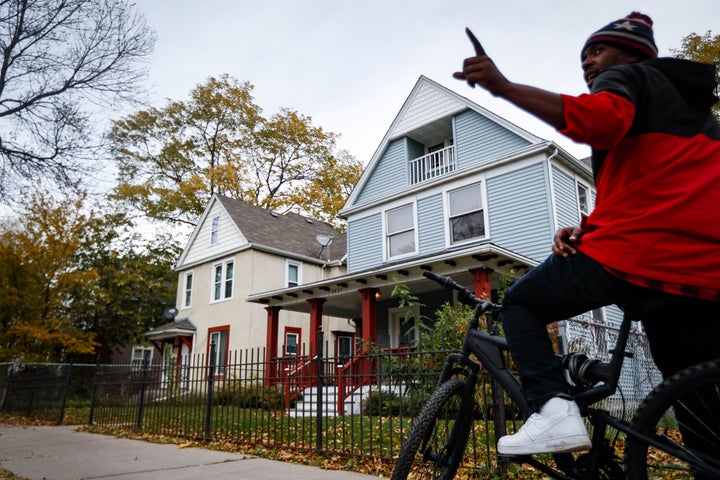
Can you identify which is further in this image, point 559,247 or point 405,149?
point 405,149

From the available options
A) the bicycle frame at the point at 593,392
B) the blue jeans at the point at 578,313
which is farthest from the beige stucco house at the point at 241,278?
the blue jeans at the point at 578,313

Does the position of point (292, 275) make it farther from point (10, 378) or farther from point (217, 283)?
point (10, 378)

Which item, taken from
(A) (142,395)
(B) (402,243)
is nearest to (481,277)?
(B) (402,243)

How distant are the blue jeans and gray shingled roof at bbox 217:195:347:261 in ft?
59.4

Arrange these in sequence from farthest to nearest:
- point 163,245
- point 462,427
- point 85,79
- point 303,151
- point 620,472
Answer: point 303,151, point 163,245, point 85,79, point 462,427, point 620,472

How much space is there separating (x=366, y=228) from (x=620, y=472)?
1455cm

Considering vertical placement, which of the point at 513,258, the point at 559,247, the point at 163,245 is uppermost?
the point at 163,245

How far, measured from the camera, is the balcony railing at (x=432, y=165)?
1511cm

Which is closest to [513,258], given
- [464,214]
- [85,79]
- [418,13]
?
[464,214]

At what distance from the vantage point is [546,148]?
40.3ft

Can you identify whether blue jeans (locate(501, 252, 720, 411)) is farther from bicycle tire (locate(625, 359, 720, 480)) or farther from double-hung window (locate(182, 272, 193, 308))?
double-hung window (locate(182, 272, 193, 308))

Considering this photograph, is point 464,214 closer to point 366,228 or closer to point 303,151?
point 366,228

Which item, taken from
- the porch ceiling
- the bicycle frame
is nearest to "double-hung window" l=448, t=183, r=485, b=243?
the porch ceiling

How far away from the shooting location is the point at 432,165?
15.6m
